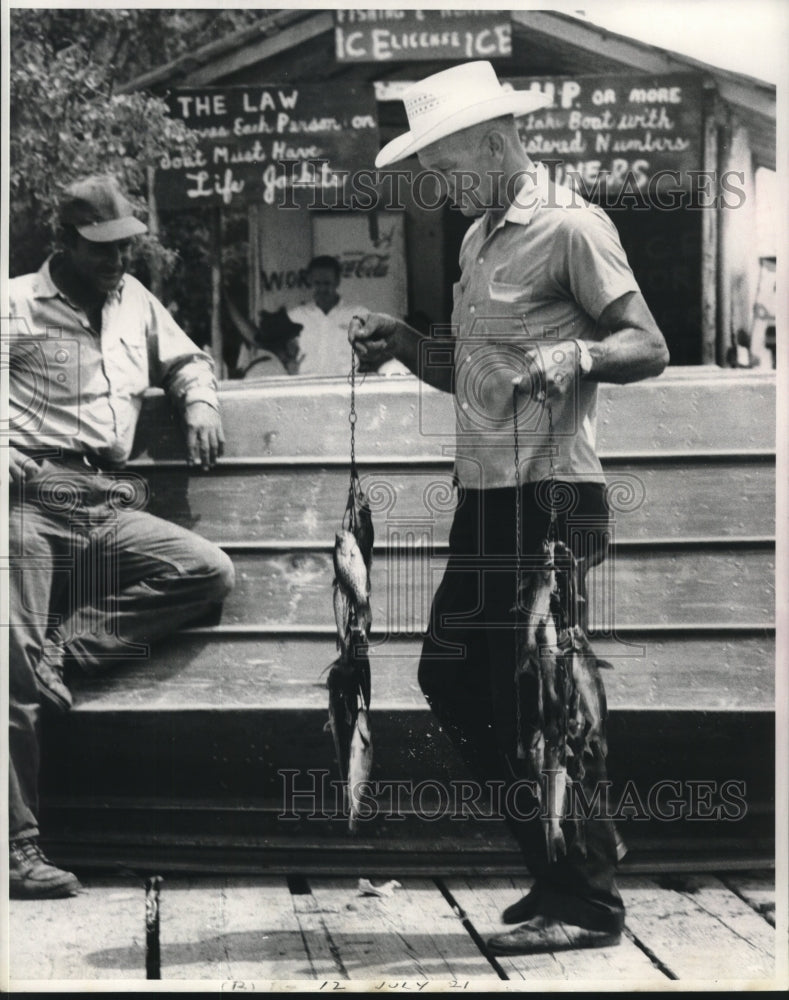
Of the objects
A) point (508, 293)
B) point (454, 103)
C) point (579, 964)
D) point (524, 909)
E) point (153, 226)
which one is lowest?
point (579, 964)

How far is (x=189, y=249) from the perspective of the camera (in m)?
4.83

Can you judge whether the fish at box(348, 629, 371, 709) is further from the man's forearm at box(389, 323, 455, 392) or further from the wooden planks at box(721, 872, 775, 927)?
the wooden planks at box(721, 872, 775, 927)

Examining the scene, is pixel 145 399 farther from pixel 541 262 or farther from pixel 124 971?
pixel 124 971

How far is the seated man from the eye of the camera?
4.75 meters

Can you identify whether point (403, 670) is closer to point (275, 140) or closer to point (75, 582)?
point (75, 582)

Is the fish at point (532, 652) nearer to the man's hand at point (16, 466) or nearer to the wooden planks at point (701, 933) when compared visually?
the wooden planks at point (701, 933)

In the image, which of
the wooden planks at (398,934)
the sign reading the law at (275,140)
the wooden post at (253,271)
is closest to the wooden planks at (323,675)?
the wooden planks at (398,934)

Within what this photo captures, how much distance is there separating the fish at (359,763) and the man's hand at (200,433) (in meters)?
0.96

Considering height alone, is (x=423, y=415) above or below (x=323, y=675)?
above

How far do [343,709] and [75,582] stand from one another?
94 centimetres

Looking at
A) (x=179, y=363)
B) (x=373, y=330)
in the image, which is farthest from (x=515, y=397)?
(x=179, y=363)

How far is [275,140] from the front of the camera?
4781 mm

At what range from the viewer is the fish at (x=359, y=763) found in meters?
4.76
